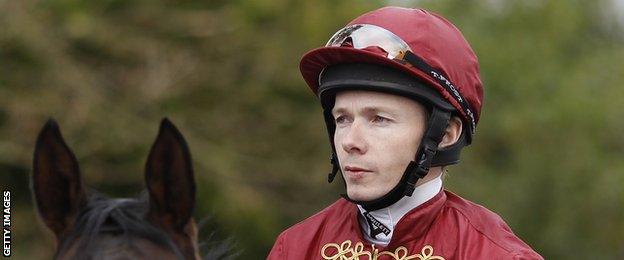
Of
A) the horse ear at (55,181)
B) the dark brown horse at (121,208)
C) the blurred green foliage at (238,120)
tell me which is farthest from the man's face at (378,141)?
the blurred green foliage at (238,120)

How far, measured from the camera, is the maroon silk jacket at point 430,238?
3.31 m

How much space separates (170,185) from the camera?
3721 mm

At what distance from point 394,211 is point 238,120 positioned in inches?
481

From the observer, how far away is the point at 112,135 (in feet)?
45.5

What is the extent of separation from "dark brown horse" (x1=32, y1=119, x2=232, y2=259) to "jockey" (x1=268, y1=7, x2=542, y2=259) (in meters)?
0.48

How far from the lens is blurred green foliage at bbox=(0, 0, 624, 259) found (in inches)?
538

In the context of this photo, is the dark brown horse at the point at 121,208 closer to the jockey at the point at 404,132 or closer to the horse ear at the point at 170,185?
the horse ear at the point at 170,185

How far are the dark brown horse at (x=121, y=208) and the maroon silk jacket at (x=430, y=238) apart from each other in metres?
0.34

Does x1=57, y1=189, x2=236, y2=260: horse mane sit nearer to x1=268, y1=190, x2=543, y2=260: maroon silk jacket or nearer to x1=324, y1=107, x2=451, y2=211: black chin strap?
x1=268, y1=190, x2=543, y2=260: maroon silk jacket

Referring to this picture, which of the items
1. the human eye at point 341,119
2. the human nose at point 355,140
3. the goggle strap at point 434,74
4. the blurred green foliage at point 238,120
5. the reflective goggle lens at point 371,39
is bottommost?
the blurred green foliage at point 238,120

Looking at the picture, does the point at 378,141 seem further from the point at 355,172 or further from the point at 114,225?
the point at 114,225

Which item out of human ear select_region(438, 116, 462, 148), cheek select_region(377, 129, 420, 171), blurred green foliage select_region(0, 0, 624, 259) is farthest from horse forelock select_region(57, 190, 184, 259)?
blurred green foliage select_region(0, 0, 624, 259)

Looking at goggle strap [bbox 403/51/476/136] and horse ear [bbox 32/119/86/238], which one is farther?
horse ear [bbox 32/119/86/238]

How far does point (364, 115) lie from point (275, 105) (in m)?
12.5
